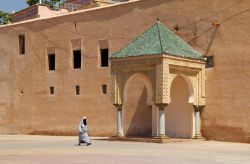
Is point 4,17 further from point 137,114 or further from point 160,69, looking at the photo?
point 160,69

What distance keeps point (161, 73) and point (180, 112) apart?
116 inches

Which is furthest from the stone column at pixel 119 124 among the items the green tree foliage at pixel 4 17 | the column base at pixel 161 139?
the green tree foliage at pixel 4 17

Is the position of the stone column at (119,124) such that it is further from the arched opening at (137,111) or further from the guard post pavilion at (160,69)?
the arched opening at (137,111)

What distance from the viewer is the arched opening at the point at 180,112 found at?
20.4 m

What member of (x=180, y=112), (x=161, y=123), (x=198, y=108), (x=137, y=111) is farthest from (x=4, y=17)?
(x=161, y=123)

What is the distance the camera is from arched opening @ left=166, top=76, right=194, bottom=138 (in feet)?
66.9

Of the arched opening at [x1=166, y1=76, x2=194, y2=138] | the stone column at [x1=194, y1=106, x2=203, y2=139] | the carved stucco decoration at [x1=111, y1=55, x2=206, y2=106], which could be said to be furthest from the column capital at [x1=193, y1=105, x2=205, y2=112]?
the arched opening at [x1=166, y1=76, x2=194, y2=138]

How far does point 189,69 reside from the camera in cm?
1962

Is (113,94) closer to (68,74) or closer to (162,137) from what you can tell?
(162,137)

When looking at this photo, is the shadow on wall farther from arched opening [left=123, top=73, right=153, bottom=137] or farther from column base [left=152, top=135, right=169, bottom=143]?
column base [left=152, top=135, right=169, bottom=143]

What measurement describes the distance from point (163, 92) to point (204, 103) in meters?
2.43

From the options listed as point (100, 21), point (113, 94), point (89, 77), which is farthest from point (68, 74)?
point (113, 94)

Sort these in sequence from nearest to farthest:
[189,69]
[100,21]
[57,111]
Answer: [189,69], [100,21], [57,111]

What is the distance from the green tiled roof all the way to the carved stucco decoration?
19 cm
